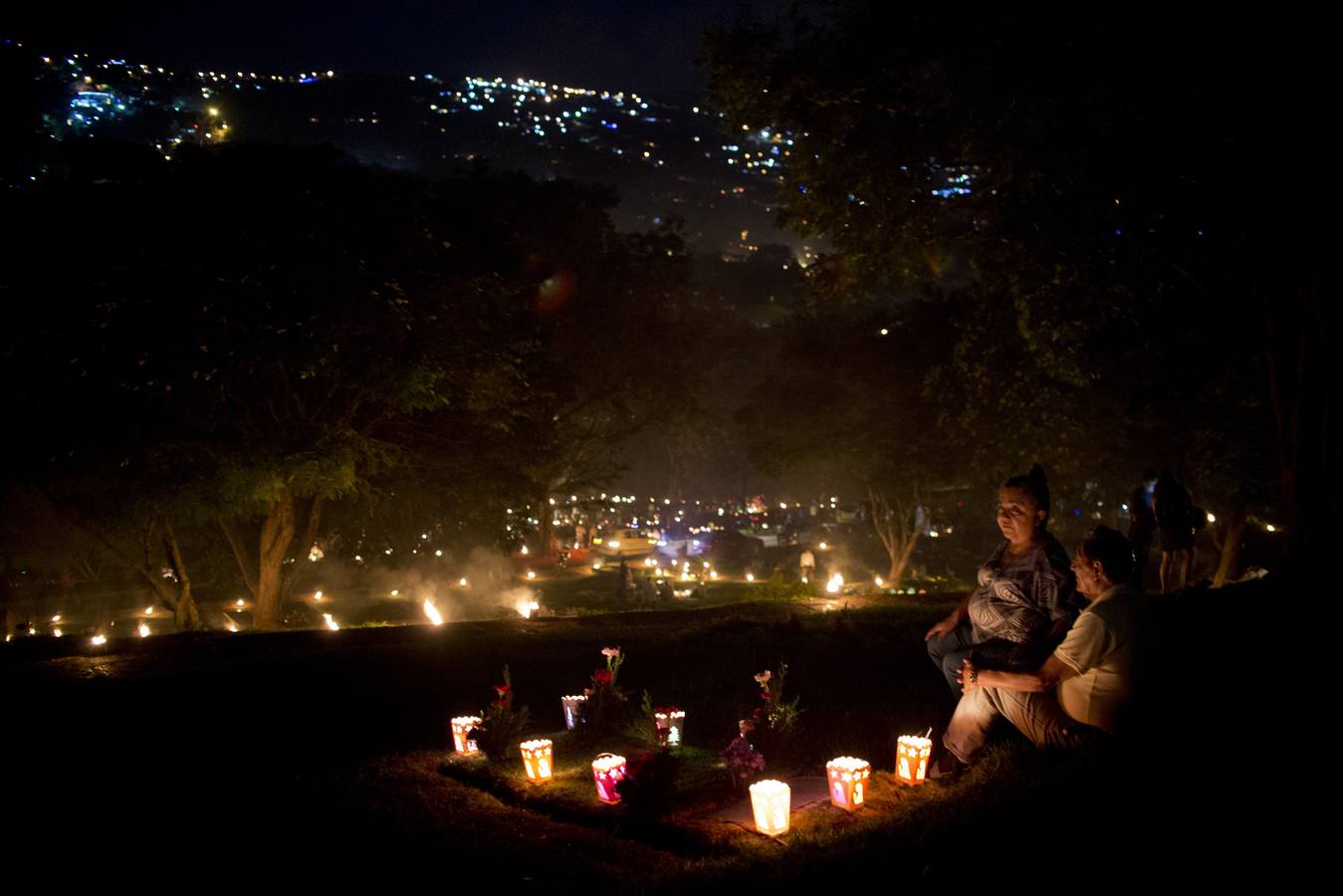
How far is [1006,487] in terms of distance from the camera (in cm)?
593

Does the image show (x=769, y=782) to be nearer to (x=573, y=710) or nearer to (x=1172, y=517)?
(x=573, y=710)

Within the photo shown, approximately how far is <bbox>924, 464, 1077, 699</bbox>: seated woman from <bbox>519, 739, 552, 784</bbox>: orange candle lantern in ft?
9.41

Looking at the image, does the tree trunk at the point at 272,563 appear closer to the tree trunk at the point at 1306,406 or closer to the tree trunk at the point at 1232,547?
the tree trunk at the point at 1306,406

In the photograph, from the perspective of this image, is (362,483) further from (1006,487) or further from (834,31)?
(1006,487)

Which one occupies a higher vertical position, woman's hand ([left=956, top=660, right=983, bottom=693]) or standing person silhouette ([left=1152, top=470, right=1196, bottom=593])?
standing person silhouette ([left=1152, top=470, right=1196, bottom=593])

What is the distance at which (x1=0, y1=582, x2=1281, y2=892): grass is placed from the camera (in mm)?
4223

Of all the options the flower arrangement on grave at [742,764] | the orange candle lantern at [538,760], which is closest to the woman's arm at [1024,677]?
the flower arrangement on grave at [742,764]

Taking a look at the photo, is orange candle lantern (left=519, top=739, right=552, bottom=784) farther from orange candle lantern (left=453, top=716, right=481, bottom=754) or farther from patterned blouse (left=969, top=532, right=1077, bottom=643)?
patterned blouse (left=969, top=532, right=1077, bottom=643)

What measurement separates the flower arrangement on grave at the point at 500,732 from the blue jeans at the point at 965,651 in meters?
3.08

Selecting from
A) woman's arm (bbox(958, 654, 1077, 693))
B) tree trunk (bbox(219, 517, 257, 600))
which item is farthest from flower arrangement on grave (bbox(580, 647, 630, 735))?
tree trunk (bbox(219, 517, 257, 600))

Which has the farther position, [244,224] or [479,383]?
[479,383]

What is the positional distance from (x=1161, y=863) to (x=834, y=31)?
41.4ft

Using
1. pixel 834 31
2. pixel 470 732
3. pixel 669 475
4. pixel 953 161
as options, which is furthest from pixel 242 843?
pixel 669 475

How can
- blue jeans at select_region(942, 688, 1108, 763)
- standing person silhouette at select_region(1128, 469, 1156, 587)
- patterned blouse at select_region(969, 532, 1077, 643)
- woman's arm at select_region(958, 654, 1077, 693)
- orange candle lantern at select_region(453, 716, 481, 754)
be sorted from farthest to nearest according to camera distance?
standing person silhouette at select_region(1128, 469, 1156, 587), orange candle lantern at select_region(453, 716, 481, 754), patterned blouse at select_region(969, 532, 1077, 643), blue jeans at select_region(942, 688, 1108, 763), woman's arm at select_region(958, 654, 1077, 693)
